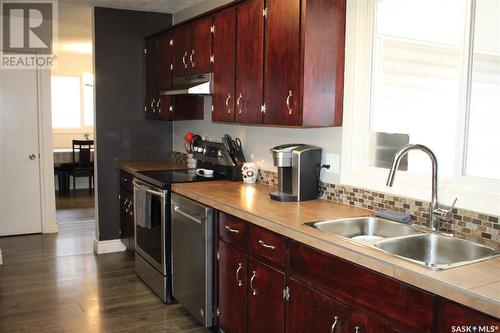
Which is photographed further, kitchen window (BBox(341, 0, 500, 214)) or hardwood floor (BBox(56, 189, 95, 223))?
hardwood floor (BBox(56, 189, 95, 223))

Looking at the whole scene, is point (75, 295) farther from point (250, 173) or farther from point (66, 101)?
point (66, 101)

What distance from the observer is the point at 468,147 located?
227 centimetres

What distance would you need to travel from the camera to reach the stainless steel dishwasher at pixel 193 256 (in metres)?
3.01

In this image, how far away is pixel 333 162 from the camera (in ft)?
A: 9.71

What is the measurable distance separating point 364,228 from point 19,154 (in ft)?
15.2

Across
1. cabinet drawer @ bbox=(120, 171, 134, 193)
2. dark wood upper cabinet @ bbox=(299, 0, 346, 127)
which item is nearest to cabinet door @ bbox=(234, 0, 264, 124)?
dark wood upper cabinet @ bbox=(299, 0, 346, 127)

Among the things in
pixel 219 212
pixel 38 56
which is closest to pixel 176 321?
pixel 219 212

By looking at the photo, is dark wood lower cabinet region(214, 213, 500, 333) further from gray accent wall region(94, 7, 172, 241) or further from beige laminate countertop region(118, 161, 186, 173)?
gray accent wall region(94, 7, 172, 241)

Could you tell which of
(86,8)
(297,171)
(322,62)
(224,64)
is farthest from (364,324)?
(86,8)

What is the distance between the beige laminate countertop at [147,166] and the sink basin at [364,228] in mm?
2431

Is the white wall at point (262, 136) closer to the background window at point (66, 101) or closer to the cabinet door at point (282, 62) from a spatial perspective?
the cabinet door at point (282, 62)

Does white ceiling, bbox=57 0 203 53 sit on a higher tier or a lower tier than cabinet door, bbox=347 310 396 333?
higher

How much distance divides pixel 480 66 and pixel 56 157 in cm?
762

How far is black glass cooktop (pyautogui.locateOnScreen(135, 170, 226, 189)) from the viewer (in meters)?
3.61
